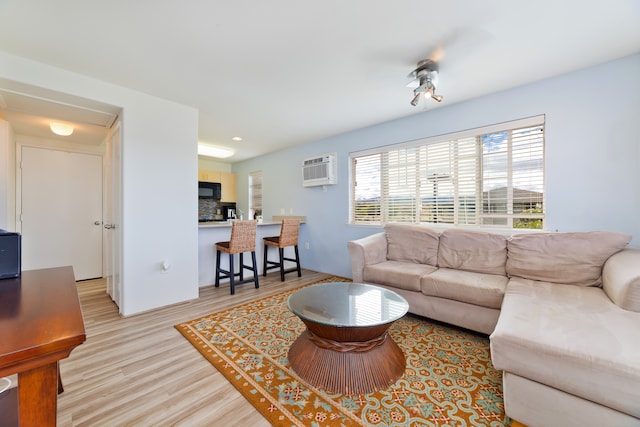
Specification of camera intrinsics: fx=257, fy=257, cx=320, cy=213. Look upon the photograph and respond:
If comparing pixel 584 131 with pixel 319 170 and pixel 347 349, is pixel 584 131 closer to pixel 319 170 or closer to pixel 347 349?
pixel 347 349

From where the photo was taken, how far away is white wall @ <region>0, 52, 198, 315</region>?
106 inches

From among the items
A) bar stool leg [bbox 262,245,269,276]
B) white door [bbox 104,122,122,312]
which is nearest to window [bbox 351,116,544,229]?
bar stool leg [bbox 262,245,269,276]

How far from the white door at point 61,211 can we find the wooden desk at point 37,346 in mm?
3900

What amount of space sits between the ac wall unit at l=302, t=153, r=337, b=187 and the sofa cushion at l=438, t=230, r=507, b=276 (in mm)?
2032

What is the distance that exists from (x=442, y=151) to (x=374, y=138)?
3.34 feet

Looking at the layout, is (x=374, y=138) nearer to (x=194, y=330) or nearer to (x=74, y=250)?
(x=194, y=330)

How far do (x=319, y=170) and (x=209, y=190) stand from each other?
2780mm

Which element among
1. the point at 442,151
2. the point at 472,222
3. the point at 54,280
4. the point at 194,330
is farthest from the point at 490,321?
the point at 54,280

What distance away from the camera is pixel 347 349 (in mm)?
1627

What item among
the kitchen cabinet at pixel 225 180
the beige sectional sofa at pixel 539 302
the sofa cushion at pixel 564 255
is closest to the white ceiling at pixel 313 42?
the sofa cushion at pixel 564 255

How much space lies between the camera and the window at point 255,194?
606 centimetres

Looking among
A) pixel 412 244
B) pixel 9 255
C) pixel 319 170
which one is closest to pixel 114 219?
pixel 9 255

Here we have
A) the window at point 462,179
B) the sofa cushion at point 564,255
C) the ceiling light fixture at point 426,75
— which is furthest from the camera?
the window at point 462,179

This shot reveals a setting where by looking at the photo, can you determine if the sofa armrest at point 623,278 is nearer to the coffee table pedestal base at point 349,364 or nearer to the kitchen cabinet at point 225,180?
the coffee table pedestal base at point 349,364
